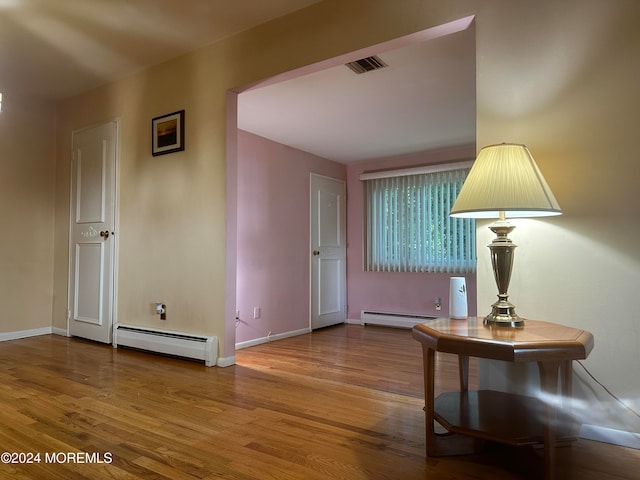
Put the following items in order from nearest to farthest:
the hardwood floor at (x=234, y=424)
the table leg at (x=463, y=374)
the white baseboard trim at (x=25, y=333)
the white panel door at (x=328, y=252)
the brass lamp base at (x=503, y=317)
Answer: the hardwood floor at (x=234, y=424)
the brass lamp base at (x=503, y=317)
the table leg at (x=463, y=374)
the white baseboard trim at (x=25, y=333)
the white panel door at (x=328, y=252)

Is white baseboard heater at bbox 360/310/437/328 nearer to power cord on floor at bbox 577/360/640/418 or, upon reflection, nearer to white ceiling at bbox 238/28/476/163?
white ceiling at bbox 238/28/476/163

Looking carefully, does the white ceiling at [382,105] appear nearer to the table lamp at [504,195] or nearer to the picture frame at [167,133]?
the picture frame at [167,133]

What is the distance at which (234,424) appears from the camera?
1.95 meters

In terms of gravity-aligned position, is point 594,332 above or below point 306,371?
above

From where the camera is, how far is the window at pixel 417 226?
4.77 m

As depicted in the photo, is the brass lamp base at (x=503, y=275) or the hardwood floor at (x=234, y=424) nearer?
the hardwood floor at (x=234, y=424)

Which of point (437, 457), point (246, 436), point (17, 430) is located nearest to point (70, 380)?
point (17, 430)

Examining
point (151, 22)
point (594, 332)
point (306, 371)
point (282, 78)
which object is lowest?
point (306, 371)

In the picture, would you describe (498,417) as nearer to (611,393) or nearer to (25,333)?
(611,393)

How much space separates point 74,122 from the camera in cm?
416

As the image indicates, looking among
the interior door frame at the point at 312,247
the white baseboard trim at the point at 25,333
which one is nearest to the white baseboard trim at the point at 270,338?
the interior door frame at the point at 312,247

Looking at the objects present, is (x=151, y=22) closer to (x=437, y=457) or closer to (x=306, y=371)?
(x=306, y=371)

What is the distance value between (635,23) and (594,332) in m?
1.31

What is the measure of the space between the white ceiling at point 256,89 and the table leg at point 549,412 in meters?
1.97
